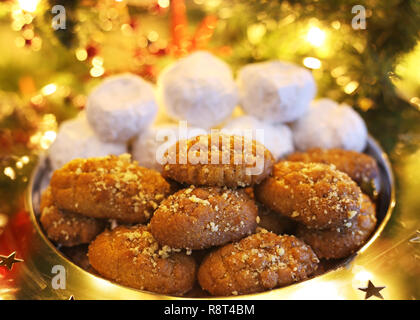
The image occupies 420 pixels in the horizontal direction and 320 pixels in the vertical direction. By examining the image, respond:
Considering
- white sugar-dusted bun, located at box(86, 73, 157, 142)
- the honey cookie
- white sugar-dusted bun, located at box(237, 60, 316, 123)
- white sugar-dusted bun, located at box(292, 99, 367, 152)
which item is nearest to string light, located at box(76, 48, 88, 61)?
white sugar-dusted bun, located at box(86, 73, 157, 142)

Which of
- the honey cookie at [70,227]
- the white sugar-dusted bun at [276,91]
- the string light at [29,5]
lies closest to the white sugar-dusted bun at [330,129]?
the white sugar-dusted bun at [276,91]

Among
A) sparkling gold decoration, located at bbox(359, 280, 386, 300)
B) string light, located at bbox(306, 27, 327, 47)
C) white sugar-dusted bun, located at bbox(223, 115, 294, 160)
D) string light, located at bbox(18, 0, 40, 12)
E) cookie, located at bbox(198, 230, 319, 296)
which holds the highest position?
string light, located at bbox(18, 0, 40, 12)

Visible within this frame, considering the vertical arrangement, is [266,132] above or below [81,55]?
below

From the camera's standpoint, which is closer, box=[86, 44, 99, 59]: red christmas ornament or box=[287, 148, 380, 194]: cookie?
box=[287, 148, 380, 194]: cookie

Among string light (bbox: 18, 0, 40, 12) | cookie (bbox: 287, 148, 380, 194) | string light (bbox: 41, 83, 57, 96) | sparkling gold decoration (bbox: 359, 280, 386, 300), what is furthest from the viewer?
string light (bbox: 41, 83, 57, 96)

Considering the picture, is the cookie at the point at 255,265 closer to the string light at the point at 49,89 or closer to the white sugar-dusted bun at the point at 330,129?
the white sugar-dusted bun at the point at 330,129

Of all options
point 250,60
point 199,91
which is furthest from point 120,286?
point 250,60

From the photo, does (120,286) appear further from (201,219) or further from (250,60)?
(250,60)

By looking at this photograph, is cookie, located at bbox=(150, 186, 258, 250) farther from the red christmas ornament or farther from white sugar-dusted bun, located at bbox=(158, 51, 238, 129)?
the red christmas ornament
